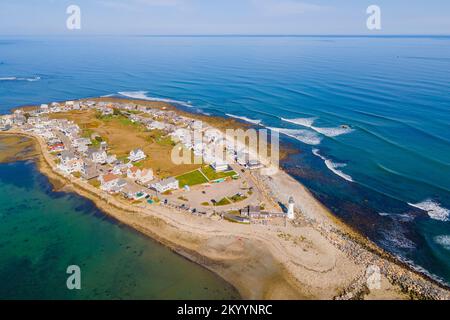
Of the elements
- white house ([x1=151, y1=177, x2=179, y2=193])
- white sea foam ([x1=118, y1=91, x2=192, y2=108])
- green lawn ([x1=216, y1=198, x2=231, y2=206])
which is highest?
white sea foam ([x1=118, y1=91, x2=192, y2=108])

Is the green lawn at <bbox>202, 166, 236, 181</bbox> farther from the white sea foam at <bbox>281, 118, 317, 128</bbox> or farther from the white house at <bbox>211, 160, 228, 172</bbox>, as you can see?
the white sea foam at <bbox>281, 118, 317, 128</bbox>

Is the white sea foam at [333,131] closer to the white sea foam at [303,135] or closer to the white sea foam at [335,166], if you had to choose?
the white sea foam at [303,135]

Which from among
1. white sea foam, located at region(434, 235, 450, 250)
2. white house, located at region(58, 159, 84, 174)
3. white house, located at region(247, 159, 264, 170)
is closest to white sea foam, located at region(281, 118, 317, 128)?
white house, located at region(247, 159, 264, 170)

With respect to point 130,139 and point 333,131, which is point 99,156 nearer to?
point 130,139

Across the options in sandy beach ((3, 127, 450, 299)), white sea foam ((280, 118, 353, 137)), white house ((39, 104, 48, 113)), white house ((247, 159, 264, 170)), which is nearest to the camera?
sandy beach ((3, 127, 450, 299))

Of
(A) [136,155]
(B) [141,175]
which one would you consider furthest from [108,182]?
(A) [136,155]

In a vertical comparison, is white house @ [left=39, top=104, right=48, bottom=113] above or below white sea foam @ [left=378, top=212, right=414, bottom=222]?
above

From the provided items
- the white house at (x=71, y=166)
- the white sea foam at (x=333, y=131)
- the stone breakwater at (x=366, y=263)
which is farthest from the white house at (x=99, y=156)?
the white sea foam at (x=333, y=131)
